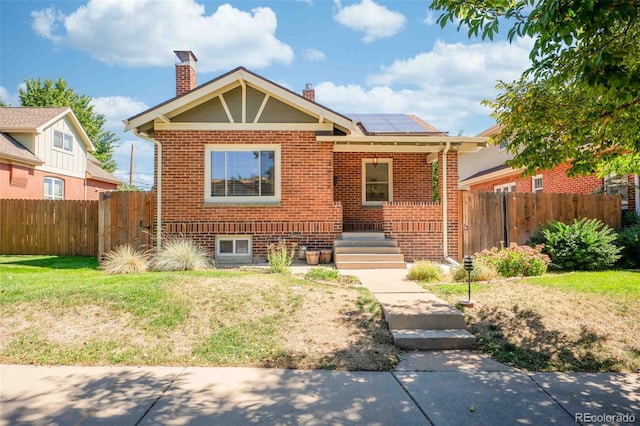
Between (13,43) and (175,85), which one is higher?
(13,43)

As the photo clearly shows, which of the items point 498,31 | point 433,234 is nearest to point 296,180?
point 433,234

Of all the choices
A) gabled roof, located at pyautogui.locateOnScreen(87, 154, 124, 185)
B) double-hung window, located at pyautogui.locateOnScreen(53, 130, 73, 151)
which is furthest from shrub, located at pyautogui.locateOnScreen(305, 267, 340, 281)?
gabled roof, located at pyautogui.locateOnScreen(87, 154, 124, 185)

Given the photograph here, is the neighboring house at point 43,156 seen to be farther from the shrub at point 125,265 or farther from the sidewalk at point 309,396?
the sidewalk at point 309,396

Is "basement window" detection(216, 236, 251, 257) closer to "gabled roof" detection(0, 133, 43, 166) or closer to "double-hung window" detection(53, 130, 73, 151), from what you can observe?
"gabled roof" detection(0, 133, 43, 166)

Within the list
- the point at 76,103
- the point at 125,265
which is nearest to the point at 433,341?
the point at 125,265

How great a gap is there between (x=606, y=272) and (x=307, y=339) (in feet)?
24.7

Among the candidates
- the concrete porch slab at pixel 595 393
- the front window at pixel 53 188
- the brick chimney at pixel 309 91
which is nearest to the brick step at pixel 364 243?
the concrete porch slab at pixel 595 393

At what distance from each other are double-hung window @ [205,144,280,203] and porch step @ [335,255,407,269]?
107 inches

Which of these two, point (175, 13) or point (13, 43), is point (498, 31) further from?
point (13, 43)

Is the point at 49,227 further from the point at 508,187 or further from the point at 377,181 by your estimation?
the point at 508,187

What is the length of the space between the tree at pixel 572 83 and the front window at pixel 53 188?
70.6ft

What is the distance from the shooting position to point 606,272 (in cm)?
848

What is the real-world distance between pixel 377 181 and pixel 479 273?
232 inches

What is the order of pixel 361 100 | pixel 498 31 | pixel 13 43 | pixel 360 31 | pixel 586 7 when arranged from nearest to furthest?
pixel 586 7
pixel 498 31
pixel 360 31
pixel 13 43
pixel 361 100
